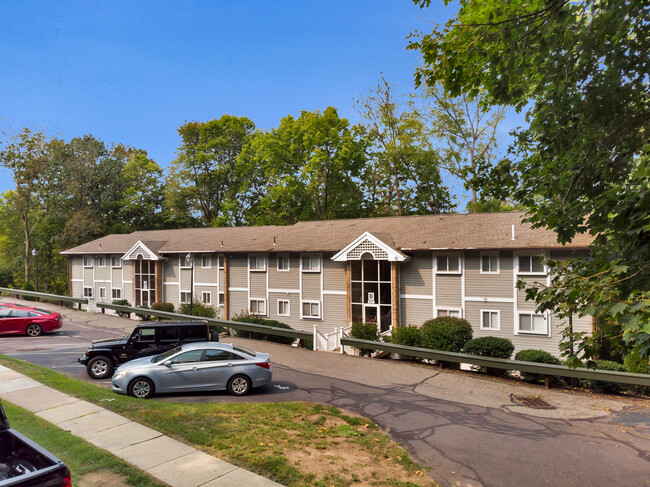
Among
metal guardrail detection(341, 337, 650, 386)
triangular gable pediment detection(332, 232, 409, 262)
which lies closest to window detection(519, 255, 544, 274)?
triangular gable pediment detection(332, 232, 409, 262)

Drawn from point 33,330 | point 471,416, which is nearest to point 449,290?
point 471,416

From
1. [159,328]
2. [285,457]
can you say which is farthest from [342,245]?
[285,457]

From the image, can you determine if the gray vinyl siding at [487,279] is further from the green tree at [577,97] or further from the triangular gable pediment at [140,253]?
the triangular gable pediment at [140,253]

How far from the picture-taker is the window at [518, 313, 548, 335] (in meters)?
21.8

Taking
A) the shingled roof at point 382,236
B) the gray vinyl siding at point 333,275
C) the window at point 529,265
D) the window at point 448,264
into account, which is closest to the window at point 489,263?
the shingled roof at point 382,236

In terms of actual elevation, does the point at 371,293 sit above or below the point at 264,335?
above

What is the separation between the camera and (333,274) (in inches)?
1101

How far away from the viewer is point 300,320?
1150 inches

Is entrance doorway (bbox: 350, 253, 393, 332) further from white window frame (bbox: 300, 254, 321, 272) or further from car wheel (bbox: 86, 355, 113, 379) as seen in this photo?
car wheel (bbox: 86, 355, 113, 379)

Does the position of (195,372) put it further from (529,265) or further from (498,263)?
(529,265)

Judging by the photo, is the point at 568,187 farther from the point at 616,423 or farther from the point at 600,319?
the point at 616,423

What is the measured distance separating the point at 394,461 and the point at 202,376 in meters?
6.91

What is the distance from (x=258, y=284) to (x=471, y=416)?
2141 cm

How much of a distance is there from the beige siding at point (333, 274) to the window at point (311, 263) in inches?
23.4
